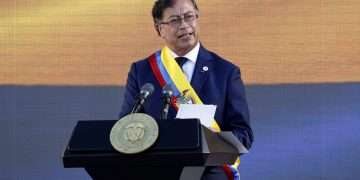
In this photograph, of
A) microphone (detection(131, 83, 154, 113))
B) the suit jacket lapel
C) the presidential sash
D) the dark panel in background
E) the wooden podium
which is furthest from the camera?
the dark panel in background

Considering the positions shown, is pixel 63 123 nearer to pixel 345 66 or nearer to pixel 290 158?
pixel 290 158

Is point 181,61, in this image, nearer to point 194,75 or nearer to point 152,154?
point 194,75

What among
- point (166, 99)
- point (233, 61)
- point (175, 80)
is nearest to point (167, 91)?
point (166, 99)

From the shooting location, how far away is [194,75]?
239 centimetres

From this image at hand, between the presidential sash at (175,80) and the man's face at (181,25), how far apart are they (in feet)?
0.20

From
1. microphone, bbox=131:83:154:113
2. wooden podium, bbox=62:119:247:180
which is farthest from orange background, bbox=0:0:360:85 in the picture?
wooden podium, bbox=62:119:247:180

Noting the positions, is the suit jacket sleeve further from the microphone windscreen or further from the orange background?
the orange background

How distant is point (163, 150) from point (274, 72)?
185 centimetres

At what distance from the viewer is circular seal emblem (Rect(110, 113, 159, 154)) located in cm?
184

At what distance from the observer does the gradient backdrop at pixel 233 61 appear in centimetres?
354

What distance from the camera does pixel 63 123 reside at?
3.75m

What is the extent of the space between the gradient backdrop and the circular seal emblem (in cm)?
175

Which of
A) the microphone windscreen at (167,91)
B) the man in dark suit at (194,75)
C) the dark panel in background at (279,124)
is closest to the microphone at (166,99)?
the microphone windscreen at (167,91)

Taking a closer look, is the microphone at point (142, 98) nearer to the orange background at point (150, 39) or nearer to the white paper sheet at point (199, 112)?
the white paper sheet at point (199, 112)
